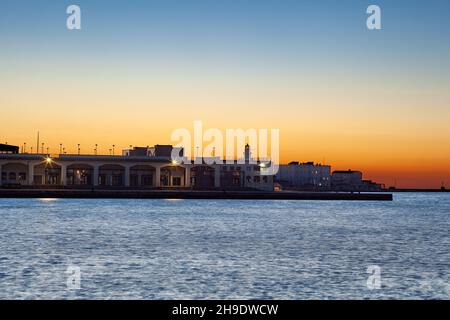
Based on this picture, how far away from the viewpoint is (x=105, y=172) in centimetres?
18962

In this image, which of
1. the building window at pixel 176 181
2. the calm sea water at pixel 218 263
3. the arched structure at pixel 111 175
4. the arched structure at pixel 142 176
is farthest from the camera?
the building window at pixel 176 181

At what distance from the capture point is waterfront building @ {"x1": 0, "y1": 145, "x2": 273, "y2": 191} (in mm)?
178625

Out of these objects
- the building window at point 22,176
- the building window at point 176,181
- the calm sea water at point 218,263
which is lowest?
the calm sea water at point 218,263

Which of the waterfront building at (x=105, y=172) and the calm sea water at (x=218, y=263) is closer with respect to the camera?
the calm sea water at (x=218, y=263)

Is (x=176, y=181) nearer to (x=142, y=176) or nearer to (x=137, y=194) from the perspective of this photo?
(x=142, y=176)

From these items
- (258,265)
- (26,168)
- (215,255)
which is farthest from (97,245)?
(26,168)

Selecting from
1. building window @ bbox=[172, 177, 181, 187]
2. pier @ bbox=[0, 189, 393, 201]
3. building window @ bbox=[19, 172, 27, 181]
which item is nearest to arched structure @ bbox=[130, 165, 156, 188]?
building window @ bbox=[172, 177, 181, 187]

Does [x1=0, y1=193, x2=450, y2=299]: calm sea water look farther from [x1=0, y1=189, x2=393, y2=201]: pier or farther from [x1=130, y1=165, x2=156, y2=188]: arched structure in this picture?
[x1=130, y1=165, x2=156, y2=188]: arched structure

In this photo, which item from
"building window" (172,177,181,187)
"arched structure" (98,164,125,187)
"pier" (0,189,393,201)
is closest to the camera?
"pier" (0,189,393,201)

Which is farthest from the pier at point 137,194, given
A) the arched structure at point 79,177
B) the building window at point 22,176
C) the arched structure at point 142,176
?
the arched structure at point 79,177

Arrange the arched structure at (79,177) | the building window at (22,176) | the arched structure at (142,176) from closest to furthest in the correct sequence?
the building window at (22,176)
the arched structure at (142,176)
the arched structure at (79,177)

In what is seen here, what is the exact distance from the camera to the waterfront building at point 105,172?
178625mm

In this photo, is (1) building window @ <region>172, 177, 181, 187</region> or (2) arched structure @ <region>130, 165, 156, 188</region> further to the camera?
(1) building window @ <region>172, 177, 181, 187</region>

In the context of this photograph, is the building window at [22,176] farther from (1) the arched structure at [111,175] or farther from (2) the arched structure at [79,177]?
(1) the arched structure at [111,175]
